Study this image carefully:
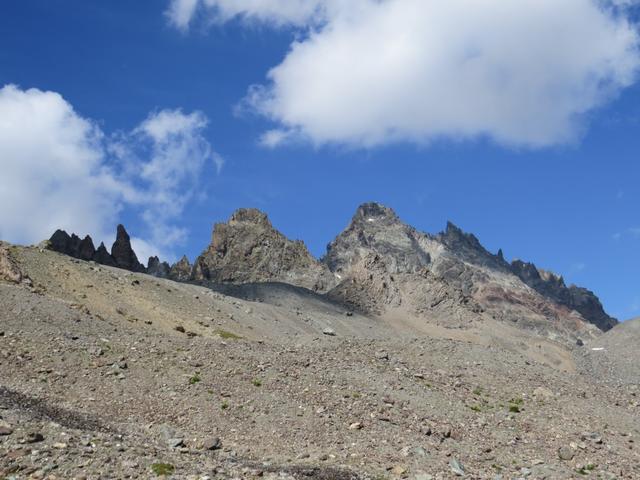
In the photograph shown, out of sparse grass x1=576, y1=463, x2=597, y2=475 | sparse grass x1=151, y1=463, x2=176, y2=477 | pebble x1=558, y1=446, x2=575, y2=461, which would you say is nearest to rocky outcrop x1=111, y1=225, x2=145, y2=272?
pebble x1=558, y1=446, x2=575, y2=461

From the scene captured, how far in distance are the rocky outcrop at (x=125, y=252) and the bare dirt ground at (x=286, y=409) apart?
148393 mm

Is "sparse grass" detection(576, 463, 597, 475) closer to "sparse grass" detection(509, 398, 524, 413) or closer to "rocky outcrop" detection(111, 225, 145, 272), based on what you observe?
"sparse grass" detection(509, 398, 524, 413)

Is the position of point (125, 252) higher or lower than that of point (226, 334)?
higher

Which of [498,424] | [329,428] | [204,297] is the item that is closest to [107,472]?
[329,428]

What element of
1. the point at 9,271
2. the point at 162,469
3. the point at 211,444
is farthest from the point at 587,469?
the point at 9,271

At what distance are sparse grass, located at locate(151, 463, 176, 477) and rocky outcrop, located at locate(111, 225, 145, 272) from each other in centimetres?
17645

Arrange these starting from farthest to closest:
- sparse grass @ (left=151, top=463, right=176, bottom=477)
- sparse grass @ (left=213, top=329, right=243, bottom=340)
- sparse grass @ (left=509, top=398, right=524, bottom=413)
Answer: sparse grass @ (left=213, top=329, right=243, bottom=340)
sparse grass @ (left=509, top=398, right=524, bottom=413)
sparse grass @ (left=151, top=463, right=176, bottom=477)

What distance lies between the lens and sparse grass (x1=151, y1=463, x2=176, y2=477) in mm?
21531

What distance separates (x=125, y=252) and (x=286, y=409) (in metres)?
171

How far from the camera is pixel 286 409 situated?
3338cm

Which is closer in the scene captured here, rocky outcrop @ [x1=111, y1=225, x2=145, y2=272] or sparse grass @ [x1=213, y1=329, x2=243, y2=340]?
sparse grass @ [x1=213, y1=329, x2=243, y2=340]

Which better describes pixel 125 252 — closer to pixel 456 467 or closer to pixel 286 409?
pixel 286 409

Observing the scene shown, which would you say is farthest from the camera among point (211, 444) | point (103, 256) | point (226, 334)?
point (103, 256)

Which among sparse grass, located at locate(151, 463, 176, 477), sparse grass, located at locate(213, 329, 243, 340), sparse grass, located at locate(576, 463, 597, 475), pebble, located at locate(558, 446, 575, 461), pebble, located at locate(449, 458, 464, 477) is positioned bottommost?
sparse grass, located at locate(151, 463, 176, 477)
